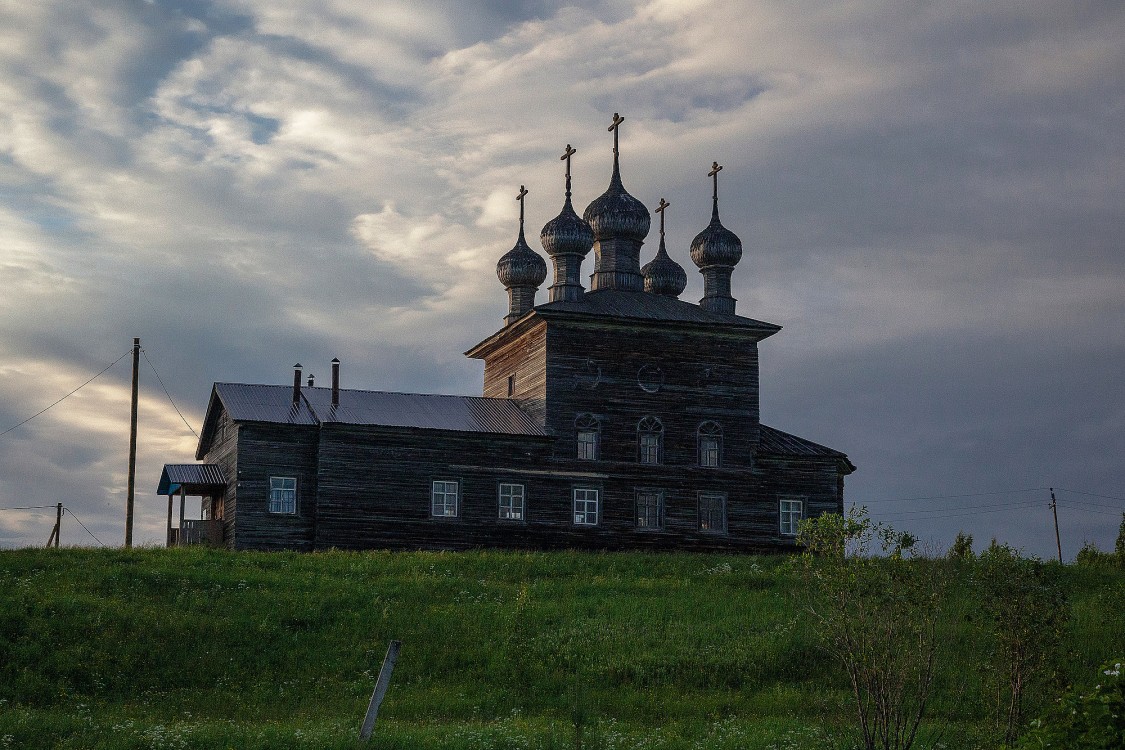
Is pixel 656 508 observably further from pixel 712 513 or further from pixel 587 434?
pixel 587 434

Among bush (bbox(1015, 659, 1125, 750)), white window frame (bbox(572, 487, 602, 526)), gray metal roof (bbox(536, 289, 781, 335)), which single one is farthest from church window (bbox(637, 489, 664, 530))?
bush (bbox(1015, 659, 1125, 750))

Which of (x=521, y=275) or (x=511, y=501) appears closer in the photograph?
(x=511, y=501)

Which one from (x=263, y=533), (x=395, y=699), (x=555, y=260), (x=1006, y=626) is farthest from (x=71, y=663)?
(x=555, y=260)

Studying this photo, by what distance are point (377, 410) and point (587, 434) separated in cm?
651

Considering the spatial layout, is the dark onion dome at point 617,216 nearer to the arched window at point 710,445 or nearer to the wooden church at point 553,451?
the wooden church at point 553,451

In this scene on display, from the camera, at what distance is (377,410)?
135 ft

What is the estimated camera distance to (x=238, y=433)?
38344 millimetres

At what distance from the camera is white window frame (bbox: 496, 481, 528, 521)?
133ft

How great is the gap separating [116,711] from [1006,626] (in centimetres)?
1475

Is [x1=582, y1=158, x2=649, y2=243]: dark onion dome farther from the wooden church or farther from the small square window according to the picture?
the small square window

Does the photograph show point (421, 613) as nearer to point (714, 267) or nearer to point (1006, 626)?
point (1006, 626)

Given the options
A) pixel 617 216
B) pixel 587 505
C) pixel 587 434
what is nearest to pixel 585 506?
pixel 587 505

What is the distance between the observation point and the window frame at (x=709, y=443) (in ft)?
141

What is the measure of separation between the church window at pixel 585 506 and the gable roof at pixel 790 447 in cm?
598
